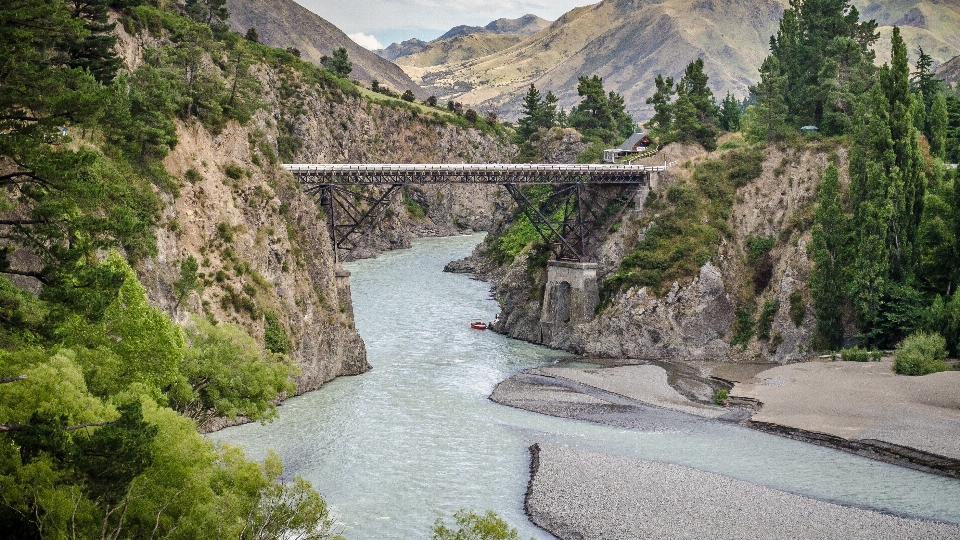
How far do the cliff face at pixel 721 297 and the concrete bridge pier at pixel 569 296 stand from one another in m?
0.74

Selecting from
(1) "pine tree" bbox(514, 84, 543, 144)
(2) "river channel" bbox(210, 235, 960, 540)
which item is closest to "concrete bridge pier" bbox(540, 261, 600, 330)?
(2) "river channel" bbox(210, 235, 960, 540)

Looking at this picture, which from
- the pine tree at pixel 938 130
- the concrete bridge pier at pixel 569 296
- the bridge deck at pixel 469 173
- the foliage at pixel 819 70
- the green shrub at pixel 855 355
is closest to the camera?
the green shrub at pixel 855 355

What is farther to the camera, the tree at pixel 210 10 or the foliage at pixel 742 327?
the tree at pixel 210 10

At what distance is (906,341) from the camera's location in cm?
5612

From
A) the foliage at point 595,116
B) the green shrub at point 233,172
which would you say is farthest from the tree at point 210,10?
the green shrub at point 233,172

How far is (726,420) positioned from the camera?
172 feet

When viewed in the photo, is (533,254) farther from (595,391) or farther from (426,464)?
(426,464)

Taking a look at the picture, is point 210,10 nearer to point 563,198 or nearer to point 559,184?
point 563,198

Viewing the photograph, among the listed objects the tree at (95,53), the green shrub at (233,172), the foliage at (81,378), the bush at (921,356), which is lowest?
the bush at (921,356)

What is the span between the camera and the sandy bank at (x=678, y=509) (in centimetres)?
3581

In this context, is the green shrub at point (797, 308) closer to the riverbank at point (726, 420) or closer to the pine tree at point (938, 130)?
the riverbank at point (726, 420)

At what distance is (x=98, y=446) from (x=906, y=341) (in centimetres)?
4925

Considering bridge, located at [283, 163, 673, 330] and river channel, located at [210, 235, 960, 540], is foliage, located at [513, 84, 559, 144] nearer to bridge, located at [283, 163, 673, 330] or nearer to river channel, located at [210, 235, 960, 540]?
bridge, located at [283, 163, 673, 330]

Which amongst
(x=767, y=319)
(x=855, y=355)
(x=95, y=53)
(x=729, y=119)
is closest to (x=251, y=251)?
(x=95, y=53)
